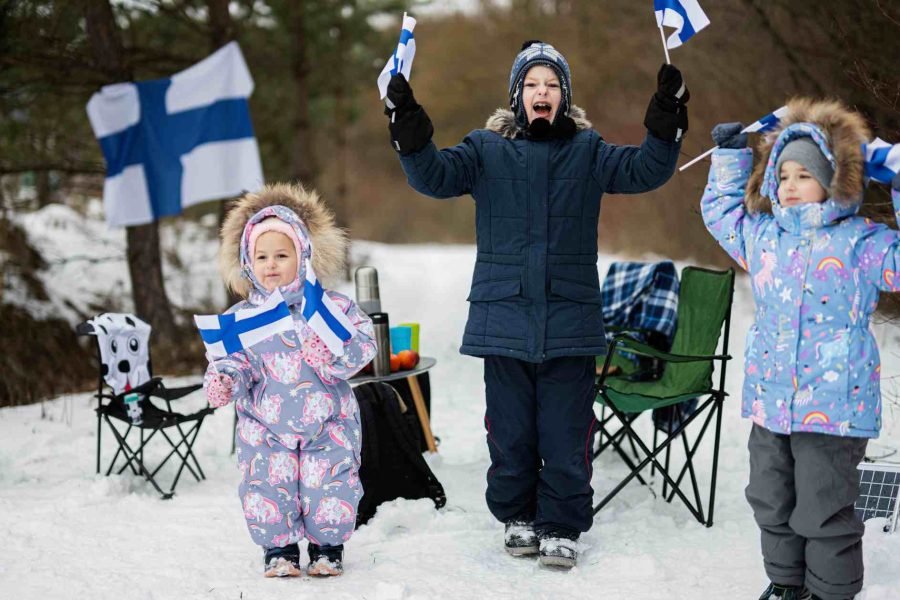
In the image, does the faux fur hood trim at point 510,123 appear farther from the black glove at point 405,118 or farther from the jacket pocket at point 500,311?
the jacket pocket at point 500,311

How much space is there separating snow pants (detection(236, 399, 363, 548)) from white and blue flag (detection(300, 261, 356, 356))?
34cm

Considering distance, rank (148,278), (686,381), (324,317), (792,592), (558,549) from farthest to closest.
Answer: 1. (148,278)
2. (686,381)
3. (558,549)
4. (324,317)
5. (792,592)

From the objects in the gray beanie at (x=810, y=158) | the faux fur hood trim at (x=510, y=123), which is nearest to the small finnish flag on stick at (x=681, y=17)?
the faux fur hood trim at (x=510, y=123)

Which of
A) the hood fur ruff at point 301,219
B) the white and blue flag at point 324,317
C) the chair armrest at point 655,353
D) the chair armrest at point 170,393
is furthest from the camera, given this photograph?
the chair armrest at point 170,393

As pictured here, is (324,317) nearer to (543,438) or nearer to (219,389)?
(219,389)

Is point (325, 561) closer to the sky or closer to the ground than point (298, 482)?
closer to the ground

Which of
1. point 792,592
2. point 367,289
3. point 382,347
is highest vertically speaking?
point 367,289

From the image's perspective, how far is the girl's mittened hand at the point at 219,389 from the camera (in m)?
3.12

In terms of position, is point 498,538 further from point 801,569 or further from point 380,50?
point 380,50

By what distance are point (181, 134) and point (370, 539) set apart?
4730mm

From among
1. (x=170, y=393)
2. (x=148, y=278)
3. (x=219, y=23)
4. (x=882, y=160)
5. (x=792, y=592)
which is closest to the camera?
(x=882, y=160)

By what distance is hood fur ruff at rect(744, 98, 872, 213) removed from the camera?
8.76 ft

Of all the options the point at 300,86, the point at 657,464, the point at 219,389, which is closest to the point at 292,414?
the point at 219,389

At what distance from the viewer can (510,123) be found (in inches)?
143
